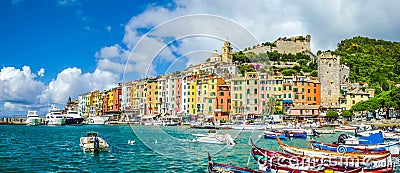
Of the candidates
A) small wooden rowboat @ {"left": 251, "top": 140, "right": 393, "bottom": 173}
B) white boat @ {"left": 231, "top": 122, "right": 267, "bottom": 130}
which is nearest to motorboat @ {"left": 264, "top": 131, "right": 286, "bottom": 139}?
white boat @ {"left": 231, "top": 122, "right": 267, "bottom": 130}

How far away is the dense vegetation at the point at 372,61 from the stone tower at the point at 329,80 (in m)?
10.8

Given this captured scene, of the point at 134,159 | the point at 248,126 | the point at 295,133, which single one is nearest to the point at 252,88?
the point at 134,159

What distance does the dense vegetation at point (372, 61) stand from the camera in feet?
264

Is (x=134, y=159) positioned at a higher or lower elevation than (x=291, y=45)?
lower

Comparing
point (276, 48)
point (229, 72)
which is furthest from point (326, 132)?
point (276, 48)

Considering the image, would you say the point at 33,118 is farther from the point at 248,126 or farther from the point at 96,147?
the point at 96,147

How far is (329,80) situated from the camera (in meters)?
67.2

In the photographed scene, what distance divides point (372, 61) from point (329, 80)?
33.3 metres

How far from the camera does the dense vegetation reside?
264 feet

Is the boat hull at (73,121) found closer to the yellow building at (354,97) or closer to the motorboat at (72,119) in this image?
the motorboat at (72,119)

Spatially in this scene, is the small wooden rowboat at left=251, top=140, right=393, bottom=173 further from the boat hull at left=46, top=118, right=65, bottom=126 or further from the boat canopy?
the boat hull at left=46, top=118, right=65, bottom=126

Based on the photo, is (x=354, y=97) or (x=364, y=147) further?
(x=354, y=97)

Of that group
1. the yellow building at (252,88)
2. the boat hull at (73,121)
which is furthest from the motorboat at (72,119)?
the yellow building at (252,88)

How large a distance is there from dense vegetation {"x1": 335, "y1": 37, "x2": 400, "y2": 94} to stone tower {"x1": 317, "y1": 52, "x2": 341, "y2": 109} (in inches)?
427
